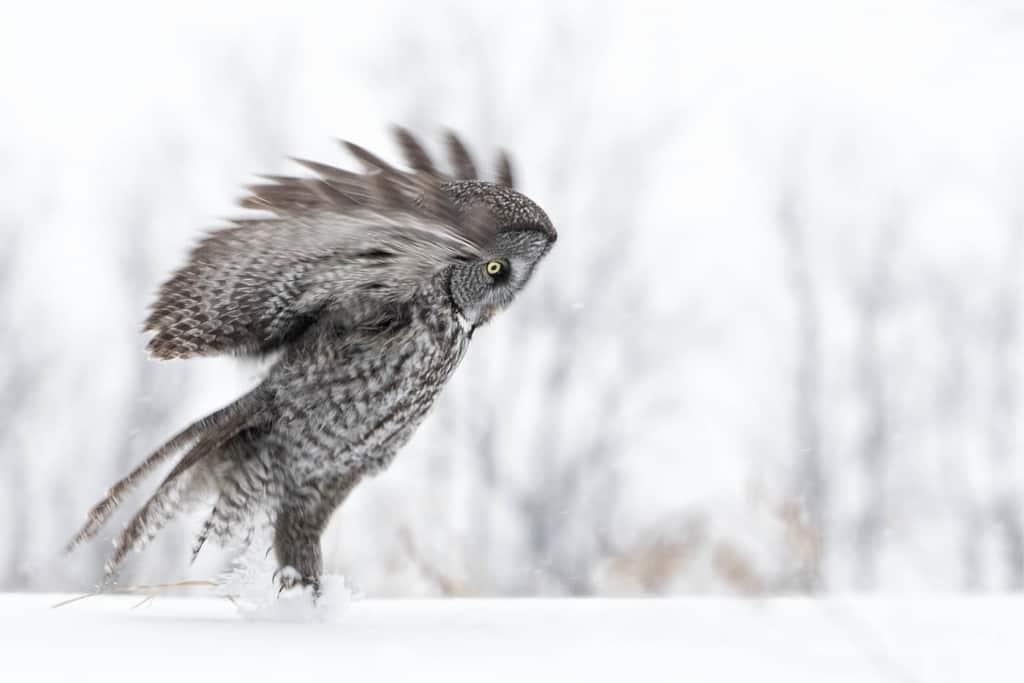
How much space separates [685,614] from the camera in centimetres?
241

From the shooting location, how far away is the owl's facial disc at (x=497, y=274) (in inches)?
110

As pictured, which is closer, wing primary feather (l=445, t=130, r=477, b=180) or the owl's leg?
the owl's leg

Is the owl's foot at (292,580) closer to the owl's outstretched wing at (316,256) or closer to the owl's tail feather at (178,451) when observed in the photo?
the owl's tail feather at (178,451)

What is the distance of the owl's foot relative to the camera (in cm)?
277

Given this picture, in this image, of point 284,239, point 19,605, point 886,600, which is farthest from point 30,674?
point 886,600

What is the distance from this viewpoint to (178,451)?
2.83m

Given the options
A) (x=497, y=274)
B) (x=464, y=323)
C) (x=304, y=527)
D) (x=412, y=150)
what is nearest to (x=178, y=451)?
(x=304, y=527)

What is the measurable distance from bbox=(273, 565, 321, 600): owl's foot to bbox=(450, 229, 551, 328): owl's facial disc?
789 millimetres

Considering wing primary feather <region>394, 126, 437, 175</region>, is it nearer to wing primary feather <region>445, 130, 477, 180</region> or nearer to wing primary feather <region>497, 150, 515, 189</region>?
wing primary feather <region>445, 130, 477, 180</region>

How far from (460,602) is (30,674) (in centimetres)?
142

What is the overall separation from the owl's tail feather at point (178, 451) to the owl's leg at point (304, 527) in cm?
25

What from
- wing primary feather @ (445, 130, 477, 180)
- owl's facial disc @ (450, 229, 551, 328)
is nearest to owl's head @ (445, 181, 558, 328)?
owl's facial disc @ (450, 229, 551, 328)

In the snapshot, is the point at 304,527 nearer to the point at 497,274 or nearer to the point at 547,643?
the point at 497,274

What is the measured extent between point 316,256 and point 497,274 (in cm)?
50
